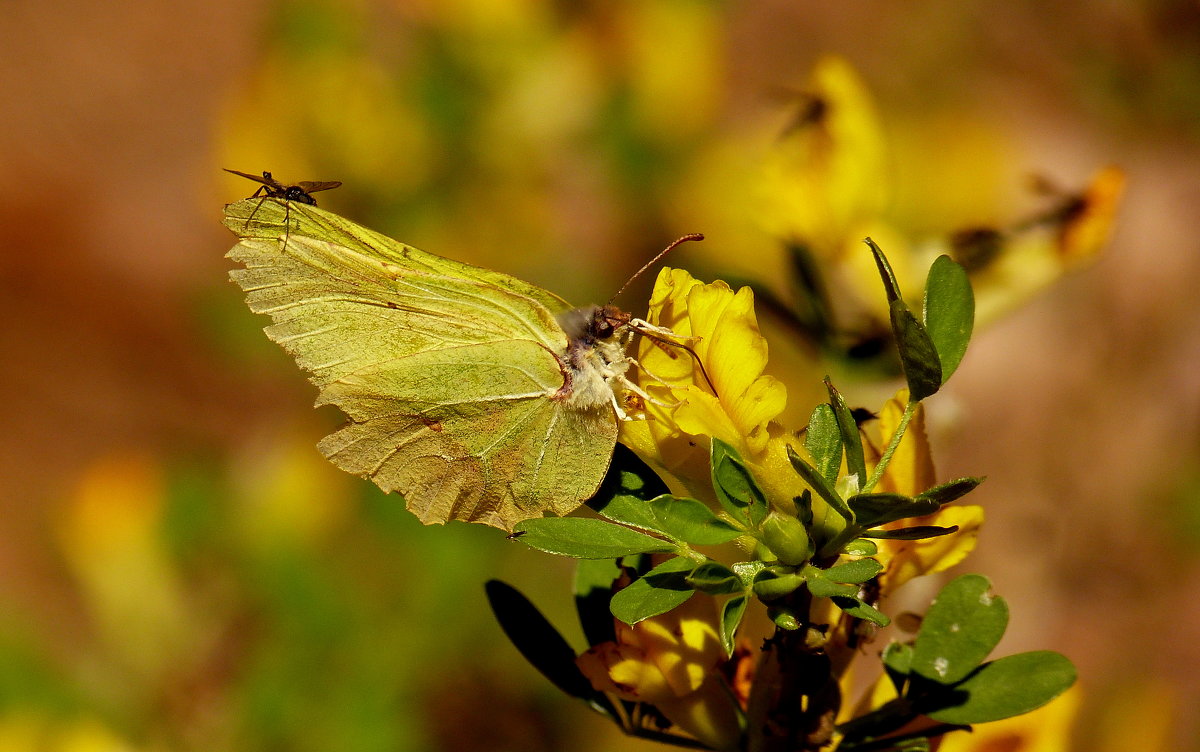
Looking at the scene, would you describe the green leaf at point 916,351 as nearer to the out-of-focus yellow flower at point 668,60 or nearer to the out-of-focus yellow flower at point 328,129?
the out-of-focus yellow flower at point 328,129

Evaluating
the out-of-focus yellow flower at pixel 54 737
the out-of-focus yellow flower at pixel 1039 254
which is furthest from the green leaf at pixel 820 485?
the out-of-focus yellow flower at pixel 54 737

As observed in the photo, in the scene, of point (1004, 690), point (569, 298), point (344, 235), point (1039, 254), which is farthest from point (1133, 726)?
point (569, 298)

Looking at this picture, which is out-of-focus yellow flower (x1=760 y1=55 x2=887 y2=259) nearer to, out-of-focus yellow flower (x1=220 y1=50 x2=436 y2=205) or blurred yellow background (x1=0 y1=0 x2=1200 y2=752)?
blurred yellow background (x1=0 y1=0 x2=1200 y2=752)

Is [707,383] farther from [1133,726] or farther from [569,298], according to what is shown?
[569,298]

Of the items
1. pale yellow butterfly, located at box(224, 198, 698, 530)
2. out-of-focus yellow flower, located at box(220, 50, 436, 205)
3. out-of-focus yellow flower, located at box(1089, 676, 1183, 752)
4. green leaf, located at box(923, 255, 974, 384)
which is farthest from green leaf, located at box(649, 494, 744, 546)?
out-of-focus yellow flower, located at box(220, 50, 436, 205)

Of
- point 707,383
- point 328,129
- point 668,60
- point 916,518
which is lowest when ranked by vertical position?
point 916,518

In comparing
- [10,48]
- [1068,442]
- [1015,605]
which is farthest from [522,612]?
[10,48]
